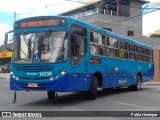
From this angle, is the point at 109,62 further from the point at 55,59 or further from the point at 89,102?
the point at 55,59

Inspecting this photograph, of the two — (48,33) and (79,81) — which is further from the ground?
(48,33)

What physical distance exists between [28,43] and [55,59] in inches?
54.2

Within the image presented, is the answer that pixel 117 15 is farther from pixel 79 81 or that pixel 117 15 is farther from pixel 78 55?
pixel 79 81

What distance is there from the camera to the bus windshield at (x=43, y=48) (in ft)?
42.9

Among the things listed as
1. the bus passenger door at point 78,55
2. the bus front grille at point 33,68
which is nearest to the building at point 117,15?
the bus passenger door at point 78,55

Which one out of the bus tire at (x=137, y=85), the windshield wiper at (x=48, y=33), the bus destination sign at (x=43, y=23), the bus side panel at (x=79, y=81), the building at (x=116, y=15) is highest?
the building at (x=116, y=15)

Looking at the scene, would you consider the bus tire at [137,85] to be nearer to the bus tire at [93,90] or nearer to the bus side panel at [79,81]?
the bus tire at [93,90]

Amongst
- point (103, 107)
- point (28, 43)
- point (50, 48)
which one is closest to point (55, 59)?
point (50, 48)

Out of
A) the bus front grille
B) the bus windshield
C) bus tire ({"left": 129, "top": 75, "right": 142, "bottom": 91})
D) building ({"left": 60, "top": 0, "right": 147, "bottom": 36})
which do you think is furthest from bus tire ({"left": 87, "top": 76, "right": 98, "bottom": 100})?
building ({"left": 60, "top": 0, "right": 147, "bottom": 36})

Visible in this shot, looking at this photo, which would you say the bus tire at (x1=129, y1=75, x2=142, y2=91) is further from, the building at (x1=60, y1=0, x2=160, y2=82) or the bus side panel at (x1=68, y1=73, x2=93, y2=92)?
the building at (x1=60, y1=0, x2=160, y2=82)

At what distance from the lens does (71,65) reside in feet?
43.6

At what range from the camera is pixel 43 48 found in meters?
13.2

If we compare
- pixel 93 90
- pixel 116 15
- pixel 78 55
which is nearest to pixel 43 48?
pixel 78 55

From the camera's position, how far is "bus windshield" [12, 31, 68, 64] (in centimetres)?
1308
